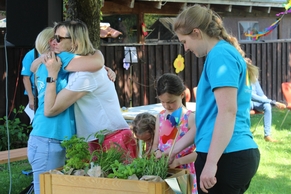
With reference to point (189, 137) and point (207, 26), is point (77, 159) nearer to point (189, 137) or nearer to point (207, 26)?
point (189, 137)

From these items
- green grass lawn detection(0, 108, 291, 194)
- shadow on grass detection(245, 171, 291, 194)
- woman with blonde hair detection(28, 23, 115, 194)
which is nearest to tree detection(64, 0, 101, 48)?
green grass lawn detection(0, 108, 291, 194)

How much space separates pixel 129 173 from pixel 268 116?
6271 millimetres

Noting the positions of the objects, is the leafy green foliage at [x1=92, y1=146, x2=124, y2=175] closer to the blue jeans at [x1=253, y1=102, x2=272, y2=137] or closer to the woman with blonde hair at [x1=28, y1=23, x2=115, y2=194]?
the woman with blonde hair at [x1=28, y1=23, x2=115, y2=194]

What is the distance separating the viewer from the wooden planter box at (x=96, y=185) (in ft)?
8.90

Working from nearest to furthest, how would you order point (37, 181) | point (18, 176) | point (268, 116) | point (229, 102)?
point (229, 102), point (37, 181), point (18, 176), point (268, 116)

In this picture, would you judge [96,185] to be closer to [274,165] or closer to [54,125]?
[54,125]

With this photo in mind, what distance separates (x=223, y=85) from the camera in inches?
97.9

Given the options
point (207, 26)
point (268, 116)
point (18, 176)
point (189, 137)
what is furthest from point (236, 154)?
point (268, 116)

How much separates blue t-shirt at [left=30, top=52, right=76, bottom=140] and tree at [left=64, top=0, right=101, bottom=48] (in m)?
2.70

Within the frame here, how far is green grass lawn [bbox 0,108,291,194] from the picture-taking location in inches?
231

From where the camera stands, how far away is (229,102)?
8.18 feet

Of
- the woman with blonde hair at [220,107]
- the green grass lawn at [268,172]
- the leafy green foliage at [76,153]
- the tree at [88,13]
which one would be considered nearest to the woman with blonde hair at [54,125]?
the leafy green foliage at [76,153]

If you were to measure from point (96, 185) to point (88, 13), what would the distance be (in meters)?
3.51

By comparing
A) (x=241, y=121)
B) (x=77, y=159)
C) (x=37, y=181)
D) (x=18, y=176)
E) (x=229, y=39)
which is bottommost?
(x=18, y=176)
